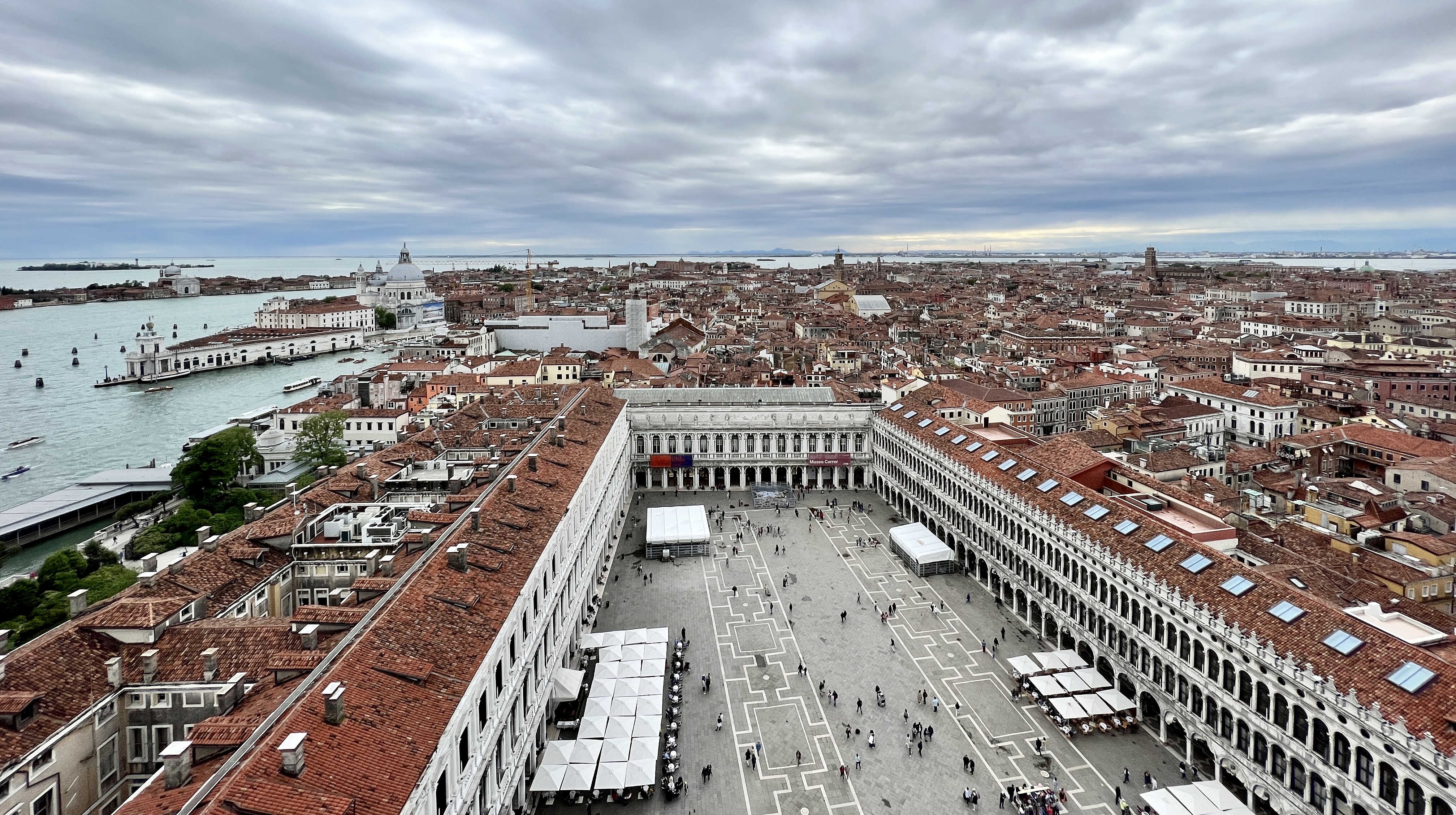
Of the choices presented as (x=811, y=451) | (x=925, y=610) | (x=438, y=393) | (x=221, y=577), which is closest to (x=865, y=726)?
(x=925, y=610)

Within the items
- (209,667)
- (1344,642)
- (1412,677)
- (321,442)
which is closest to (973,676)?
(1344,642)

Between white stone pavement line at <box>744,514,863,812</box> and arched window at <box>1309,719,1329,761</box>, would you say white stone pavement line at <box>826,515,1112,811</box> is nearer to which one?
white stone pavement line at <box>744,514,863,812</box>

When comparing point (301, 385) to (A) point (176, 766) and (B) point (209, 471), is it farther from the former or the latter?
(A) point (176, 766)

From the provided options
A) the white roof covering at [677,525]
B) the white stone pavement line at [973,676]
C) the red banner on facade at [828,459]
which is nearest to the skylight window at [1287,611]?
the white stone pavement line at [973,676]

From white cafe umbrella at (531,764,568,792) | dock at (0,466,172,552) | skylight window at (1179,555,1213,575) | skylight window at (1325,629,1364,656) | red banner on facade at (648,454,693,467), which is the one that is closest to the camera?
Answer: skylight window at (1325,629,1364,656)

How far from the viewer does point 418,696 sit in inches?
730

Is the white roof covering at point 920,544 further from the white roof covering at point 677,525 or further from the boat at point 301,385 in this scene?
the boat at point 301,385

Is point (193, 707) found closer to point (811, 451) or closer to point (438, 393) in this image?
point (811, 451)

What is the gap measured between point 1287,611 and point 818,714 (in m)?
16.2

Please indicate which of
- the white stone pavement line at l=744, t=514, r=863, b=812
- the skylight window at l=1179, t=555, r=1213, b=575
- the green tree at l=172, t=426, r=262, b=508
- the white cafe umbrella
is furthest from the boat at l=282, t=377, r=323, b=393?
the skylight window at l=1179, t=555, r=1213, b=575

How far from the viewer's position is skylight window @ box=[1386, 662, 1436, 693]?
20719mm

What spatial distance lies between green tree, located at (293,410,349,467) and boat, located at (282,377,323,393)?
50.2 m

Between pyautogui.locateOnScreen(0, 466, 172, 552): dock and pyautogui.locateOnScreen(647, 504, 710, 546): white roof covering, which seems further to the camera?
pyautogui.locateOnScreen(0, 466, 172, 552): dock

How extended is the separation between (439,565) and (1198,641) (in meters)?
24.7
